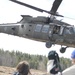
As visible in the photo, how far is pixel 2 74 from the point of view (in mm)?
17594

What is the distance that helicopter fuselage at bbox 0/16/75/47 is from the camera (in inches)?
840

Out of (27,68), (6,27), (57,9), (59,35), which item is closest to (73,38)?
(59,35)

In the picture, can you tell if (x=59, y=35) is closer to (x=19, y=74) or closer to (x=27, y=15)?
(x=27, y=15)

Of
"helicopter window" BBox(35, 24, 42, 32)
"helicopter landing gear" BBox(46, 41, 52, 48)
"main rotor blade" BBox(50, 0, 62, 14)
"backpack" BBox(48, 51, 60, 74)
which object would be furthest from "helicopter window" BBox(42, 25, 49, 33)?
"backpack" BBox(48, 51, 60, 74)

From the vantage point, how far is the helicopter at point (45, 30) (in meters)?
21.3

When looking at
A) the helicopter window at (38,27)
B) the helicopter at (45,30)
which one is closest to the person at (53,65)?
the helicopter at (45,30)

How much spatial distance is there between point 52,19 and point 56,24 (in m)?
0.57

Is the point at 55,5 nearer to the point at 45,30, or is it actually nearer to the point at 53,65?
the point at 45,30

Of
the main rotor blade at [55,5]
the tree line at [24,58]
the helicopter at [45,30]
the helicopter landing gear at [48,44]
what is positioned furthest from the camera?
the tree line at [24,58]

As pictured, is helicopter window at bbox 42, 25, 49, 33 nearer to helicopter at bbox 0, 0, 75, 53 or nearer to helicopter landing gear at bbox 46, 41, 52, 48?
helicopter at bbox 0, 0, 75, 53

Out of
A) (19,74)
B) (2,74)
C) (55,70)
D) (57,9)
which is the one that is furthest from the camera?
(57,9)

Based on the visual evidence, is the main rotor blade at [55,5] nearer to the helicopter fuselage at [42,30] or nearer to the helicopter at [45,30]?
the helicopter at [45,30]

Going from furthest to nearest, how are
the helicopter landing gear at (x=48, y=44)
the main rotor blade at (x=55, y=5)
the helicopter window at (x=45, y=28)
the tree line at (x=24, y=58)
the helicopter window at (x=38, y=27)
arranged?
1. the tree line at (x=24, y=58)
2. the helicopter window at (x=38, y=27)
3. the helicopter window at (x=45, y=28)
4. the helicopter landing gear at (x=48, y=44)
5. the main rotor blade at (x=55, y=5)

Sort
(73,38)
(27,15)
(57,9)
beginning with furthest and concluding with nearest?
(27,15) → (73,38) → (57,9)
